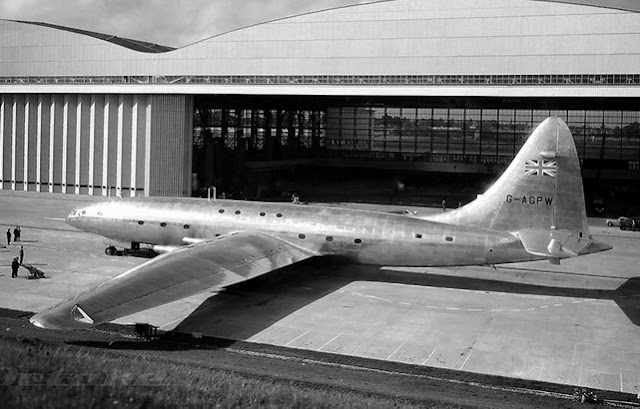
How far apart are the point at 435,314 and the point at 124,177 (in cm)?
5316

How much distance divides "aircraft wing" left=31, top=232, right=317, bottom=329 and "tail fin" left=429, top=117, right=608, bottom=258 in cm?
1135

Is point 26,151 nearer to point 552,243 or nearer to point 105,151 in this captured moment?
point 105,151

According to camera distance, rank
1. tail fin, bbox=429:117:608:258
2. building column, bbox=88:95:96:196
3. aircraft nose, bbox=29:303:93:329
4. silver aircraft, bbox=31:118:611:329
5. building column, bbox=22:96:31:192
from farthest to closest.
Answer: building column, bbox=22:96:31:192 < building column, bbox=88:95:96:196 < tail fin, bbox=429:117:608:258 < silver aircraft, bbox=31:118:611:329 < aircraft nose, bbox=29:303:93:329

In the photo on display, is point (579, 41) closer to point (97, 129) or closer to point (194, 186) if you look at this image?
point (194, 186)

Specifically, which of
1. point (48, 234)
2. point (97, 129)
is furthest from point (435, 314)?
point (97, 129)

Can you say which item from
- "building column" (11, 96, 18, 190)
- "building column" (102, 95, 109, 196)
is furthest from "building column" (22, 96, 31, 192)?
"building column" (102, 95, 109, 196)

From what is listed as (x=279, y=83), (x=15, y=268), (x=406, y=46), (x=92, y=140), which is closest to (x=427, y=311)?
(x=15, y=268)

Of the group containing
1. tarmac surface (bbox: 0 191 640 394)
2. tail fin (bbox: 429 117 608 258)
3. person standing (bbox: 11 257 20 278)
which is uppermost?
tail fin (bbox: 429 117 608 258)

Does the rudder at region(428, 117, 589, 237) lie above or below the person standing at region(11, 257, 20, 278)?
above

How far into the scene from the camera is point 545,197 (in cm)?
3478

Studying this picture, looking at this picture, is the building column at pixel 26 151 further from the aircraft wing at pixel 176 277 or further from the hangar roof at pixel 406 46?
the aircraft wing at pixel 176 277

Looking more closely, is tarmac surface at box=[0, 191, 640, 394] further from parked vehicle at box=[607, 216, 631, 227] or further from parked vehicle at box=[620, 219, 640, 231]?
parked vehicle at box=[607, 216, 631, 227]

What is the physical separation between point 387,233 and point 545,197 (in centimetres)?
846

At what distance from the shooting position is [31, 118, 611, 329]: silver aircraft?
104 ft
